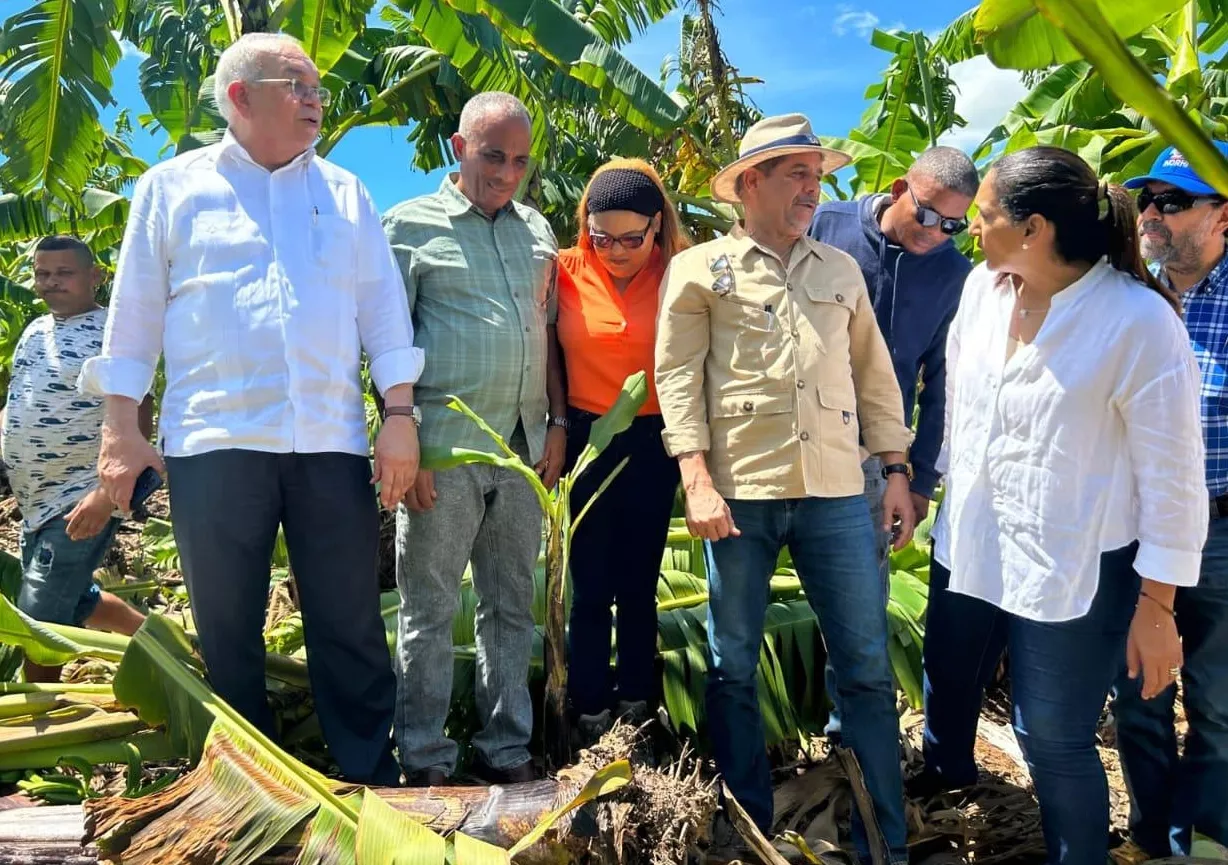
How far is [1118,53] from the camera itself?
2.58ft

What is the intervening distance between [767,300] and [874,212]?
86 cm

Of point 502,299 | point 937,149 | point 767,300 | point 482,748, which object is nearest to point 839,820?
point 482,748

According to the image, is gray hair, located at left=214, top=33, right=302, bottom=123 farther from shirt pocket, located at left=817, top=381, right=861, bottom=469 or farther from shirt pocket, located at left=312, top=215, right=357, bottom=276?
shirt pocket, located at left=817, top=381, right=861, bottom=469

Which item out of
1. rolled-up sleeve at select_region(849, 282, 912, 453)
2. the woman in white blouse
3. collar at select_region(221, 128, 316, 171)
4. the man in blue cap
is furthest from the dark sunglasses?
collar at select_region(221, 128, 316, 171)

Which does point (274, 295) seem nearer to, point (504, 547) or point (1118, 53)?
point (504, 547)

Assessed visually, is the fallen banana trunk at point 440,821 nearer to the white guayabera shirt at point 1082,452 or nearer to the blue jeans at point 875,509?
the blue jeans at point 875,509

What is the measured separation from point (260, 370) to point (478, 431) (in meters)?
0.64

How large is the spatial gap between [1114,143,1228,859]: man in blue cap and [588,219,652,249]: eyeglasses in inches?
56.0

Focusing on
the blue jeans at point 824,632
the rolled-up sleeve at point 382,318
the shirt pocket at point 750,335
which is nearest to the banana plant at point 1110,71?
the shirt pocket at point 750,335

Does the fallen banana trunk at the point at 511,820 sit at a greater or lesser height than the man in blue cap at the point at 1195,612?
lesser

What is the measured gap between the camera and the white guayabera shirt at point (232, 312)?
2500mm

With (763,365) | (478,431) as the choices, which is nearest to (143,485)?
(478,431)

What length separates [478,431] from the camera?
2.83m

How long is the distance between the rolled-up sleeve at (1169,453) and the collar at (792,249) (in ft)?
3.02
